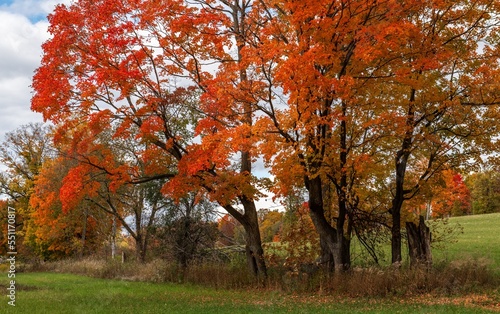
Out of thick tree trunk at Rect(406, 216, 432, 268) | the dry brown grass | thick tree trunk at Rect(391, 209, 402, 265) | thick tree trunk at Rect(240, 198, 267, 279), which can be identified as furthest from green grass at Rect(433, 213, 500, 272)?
thick tree trunk at Rect(240, 198, 267, 279)

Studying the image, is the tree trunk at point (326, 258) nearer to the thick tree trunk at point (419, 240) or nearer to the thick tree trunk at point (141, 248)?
the thick tree trunk at point (419, 240)

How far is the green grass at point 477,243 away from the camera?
70.4 ft

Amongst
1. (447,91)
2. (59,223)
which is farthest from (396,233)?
(59,223)

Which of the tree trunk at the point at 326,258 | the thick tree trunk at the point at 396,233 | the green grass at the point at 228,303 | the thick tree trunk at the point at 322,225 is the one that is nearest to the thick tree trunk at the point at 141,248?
the green grass at the point at 228,303

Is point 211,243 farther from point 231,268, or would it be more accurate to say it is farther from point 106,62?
point 106,62

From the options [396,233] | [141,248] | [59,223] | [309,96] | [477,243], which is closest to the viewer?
[309,96]

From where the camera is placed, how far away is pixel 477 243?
98.4ft

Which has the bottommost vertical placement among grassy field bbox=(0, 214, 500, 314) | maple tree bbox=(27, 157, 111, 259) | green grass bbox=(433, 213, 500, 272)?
grassy field bbox=(0, 214, 500, 314)

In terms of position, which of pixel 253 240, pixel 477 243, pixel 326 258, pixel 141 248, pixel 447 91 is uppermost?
pixel 447 91

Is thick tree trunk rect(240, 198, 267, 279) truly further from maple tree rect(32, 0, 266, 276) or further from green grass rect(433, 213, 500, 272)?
green grass rect(433, 213, 500, 272)

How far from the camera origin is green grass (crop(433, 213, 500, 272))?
70.4 ft

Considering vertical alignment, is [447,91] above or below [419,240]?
above

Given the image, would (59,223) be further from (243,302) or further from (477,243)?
(477,243)

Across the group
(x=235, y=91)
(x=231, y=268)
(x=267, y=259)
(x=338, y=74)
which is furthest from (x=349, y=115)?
(x=231, y=268)
